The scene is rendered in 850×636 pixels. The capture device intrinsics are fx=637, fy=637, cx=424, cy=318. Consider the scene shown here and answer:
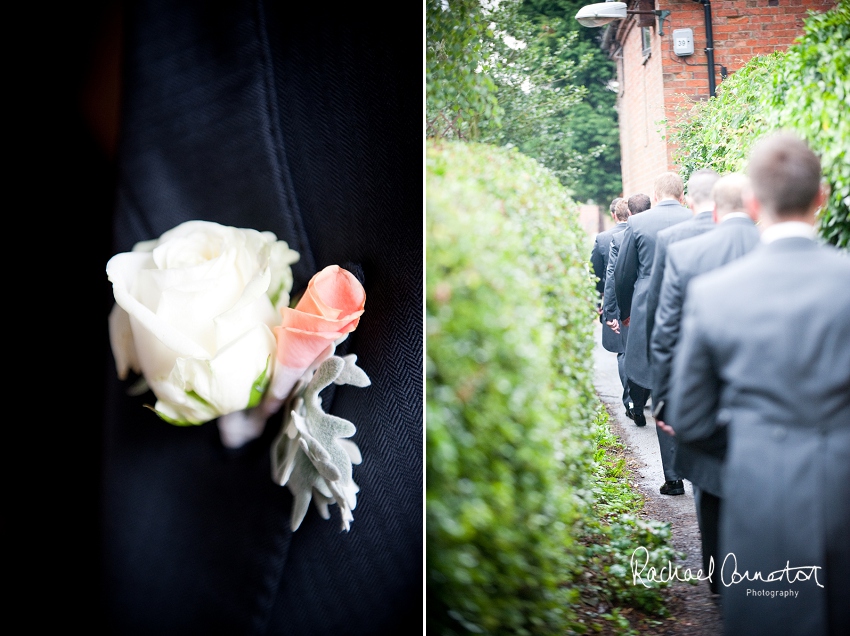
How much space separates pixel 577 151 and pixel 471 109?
209 mm

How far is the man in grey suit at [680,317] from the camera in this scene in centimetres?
105

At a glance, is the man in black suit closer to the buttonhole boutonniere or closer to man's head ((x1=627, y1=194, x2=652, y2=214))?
man's head ((x1=627, y1=194, x2=652, y2=214))

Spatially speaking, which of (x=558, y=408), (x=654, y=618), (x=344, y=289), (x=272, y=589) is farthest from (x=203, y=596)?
(x=654, y=618)

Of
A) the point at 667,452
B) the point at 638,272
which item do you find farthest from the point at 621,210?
the point at 667,452

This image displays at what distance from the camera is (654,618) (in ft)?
3.75

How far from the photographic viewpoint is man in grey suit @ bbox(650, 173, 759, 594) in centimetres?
105

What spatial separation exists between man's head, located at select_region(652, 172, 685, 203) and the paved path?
30 centimetres

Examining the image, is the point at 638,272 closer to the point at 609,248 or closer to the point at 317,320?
the point at 609,248

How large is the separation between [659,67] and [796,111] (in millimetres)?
239

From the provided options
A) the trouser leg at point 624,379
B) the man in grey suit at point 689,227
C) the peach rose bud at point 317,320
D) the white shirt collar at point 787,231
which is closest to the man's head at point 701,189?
the man in grey suit at point 689,227

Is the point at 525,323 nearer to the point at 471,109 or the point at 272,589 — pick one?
the point at 471,109

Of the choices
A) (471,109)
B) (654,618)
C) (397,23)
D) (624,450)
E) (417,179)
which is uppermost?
(397,23)
